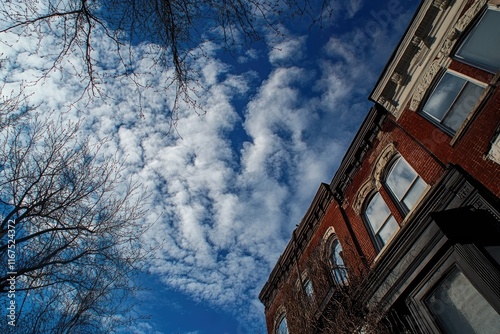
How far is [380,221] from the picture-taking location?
28.4 feet

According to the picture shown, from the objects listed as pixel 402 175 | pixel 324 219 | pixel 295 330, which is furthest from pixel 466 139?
pixel 295 330

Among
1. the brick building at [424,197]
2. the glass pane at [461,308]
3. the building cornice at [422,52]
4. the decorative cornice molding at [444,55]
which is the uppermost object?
the building cornice at [422,52]

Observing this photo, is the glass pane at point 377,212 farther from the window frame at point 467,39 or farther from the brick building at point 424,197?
the window frame at point 467,39

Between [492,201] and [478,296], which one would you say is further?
[492,201]

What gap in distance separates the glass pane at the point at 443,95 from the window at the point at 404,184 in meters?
1.55

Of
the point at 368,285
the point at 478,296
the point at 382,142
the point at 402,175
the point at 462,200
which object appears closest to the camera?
the point at 478,296

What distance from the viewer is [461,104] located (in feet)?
22.3

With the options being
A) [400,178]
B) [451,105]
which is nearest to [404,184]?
[400,178]

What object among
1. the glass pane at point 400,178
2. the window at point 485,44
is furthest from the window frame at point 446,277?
the window at point 485,44

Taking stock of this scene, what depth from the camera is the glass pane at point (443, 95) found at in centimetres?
702

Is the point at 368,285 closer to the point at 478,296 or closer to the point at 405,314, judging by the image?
the point at 405,314

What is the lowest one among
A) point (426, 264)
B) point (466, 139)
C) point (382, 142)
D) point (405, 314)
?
point (405, 314)

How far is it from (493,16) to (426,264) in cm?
568

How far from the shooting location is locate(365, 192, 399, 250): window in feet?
26.9
